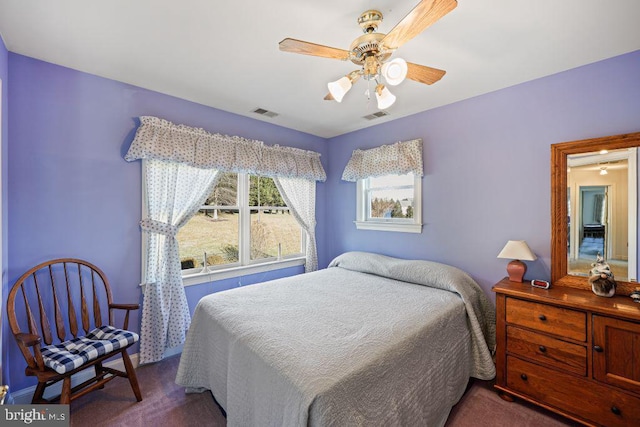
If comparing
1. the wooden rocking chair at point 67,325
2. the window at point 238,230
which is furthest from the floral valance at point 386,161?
the wooden rocking chair at point 67,325

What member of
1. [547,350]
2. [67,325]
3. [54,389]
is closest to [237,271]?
[67,325]

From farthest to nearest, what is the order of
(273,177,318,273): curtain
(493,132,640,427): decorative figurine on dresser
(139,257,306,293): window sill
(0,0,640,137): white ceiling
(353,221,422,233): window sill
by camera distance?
(273,177,318,273): curtain, (353,221,422,233): window sill, (139,257,306,293): window sill, (493,132,640,427): decorative figurine on dresser, (0,0,640,137): white ceiling

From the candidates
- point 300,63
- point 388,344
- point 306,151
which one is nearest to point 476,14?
point 300,63

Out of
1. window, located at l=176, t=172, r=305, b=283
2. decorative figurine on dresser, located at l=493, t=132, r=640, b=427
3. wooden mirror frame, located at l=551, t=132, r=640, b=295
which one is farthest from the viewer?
window, located at l=176, t=172, r=305, b=283

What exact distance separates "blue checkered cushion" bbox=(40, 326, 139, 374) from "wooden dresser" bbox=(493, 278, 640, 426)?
2766mm

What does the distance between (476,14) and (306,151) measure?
2367 mm

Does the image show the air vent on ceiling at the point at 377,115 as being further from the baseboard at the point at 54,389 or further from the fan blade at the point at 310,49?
the baseboard at the point at 54,389

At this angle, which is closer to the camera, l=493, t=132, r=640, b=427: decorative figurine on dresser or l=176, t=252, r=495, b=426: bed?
l=176, t=252, r=495, b=426: bed

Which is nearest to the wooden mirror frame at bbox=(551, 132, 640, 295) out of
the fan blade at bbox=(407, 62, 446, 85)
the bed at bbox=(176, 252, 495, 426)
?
the bed at bbox=(176, 252, 495, 426)

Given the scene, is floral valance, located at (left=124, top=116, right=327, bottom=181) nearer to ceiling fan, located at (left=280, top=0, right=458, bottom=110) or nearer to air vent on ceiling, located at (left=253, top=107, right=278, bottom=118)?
air vent on ceiling, located at (left=253, top=107, right=278, bottom=118)

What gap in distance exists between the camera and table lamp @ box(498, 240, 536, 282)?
212 cm

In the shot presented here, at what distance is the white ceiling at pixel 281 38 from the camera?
4.82ft

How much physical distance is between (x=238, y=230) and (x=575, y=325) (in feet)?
9.95

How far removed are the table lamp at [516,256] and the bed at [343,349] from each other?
0.34 metres
